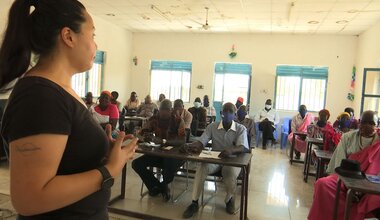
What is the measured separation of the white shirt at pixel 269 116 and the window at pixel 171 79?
7.55ft

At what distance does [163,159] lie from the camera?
154 inches

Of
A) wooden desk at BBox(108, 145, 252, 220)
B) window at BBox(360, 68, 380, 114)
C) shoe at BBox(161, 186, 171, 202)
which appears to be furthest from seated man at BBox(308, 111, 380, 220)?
window at BBox(360, 68, 380, 114)

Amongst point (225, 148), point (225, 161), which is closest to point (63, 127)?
point (225, 161)

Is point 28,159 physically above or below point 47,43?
below

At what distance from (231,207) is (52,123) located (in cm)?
305

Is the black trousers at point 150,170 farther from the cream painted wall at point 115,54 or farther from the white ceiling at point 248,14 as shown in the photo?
the cream painted wall at point 115,54

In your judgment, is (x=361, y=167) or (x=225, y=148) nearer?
(x=361, y=167)

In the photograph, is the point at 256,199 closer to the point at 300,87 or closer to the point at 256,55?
the point at 300,87

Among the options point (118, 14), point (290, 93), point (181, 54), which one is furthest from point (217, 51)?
point (118, 14)

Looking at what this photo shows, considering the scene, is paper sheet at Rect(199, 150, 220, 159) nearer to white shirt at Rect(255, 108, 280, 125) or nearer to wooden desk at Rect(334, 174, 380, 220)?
wooden desk at Rect(334, 174, 380, 220)

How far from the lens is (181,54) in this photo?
31.9 feet

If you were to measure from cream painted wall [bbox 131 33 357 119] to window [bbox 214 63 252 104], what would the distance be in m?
0.16

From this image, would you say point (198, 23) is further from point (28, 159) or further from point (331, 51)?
point (28, 159)

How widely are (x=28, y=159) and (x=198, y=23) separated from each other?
777cm
